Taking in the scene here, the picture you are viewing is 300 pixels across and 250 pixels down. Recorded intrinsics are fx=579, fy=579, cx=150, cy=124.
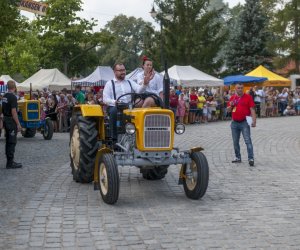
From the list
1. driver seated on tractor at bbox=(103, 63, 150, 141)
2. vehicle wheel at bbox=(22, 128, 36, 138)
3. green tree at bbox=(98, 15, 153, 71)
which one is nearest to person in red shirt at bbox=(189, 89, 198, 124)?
vehicle wheel at bbox=(22, 128, 36, 138)

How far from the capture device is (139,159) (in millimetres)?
7914

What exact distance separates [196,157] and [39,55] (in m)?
45.3

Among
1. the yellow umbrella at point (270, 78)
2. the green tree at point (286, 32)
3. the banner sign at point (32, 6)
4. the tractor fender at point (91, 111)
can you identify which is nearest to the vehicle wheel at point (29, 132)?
the banner sign at point (32, 6)

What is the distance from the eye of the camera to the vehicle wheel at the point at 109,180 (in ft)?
24.5

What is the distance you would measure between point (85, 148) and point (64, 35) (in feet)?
142

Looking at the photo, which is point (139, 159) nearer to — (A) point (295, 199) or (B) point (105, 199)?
(B) point (105, 199)

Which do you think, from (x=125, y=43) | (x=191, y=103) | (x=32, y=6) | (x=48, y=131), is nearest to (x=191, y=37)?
(x=191, y=103)

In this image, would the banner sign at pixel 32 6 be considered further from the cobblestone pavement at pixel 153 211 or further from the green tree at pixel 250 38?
the green tree at pixel 250 38

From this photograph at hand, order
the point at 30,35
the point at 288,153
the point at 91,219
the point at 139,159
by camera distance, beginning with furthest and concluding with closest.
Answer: the point at 30,35
the point at 288,153
the point at 139,159
the point at 91,219

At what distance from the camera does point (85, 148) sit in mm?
8859

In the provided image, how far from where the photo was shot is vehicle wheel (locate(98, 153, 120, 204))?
7.48 meters

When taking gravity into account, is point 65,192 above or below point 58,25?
below

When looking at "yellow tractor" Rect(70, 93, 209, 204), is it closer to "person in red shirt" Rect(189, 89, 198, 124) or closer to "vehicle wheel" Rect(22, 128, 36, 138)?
"vehicle wheel" Rect(22, 128, 36, 138)

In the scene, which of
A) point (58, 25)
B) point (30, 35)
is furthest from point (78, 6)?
point (30, 35)
